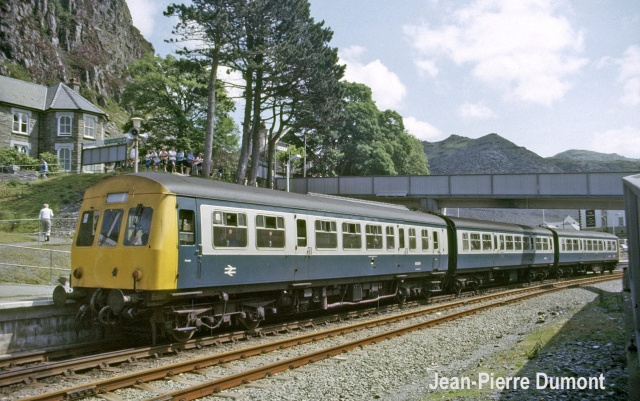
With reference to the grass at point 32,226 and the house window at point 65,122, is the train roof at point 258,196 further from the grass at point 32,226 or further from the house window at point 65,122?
the house window at point 65,122

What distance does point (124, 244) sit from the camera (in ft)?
35.9

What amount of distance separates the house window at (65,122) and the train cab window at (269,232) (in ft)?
137

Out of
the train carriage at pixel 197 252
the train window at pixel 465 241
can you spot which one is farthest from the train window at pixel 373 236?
the train window at pixel 465 241

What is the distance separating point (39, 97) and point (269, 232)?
152ft

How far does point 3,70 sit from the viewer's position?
228ft

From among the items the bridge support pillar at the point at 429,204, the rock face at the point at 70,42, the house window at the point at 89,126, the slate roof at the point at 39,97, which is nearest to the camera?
the bridge support pillar at the point at 429,204

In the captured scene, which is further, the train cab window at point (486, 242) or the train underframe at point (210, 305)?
the train cab window at point (486, 242)

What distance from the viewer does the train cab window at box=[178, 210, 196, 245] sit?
35.8ft

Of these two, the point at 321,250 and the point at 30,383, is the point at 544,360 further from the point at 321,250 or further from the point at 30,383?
the point at 30,383

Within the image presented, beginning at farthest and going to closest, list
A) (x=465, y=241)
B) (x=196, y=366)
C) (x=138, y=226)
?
(x=465, y=241) < (x=138, y=226) < (x=196, y=366)

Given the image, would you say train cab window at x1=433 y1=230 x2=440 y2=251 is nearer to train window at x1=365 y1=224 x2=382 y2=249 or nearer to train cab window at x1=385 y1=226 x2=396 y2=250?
train cab window at x1=385 y1=226 x2=396 y2=250

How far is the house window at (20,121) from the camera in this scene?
48.3 m

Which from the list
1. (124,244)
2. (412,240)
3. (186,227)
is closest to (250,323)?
(186,227)

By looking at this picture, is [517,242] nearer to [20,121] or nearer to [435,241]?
[435,241]
